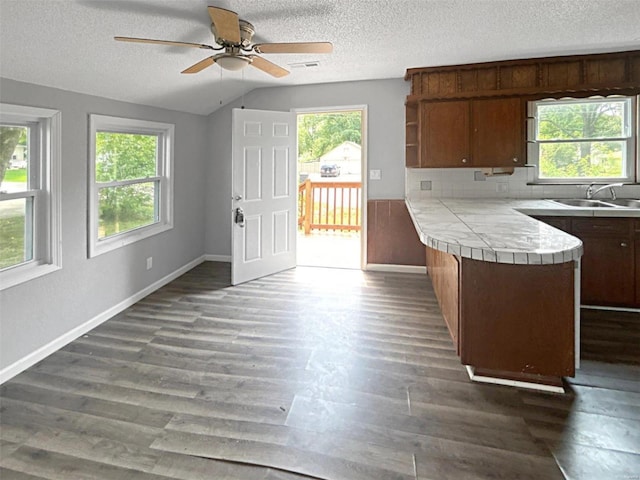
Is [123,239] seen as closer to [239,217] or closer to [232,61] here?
[239,217]

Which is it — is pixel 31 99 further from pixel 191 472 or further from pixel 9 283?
pixel 191 472

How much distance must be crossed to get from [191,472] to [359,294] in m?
2.56

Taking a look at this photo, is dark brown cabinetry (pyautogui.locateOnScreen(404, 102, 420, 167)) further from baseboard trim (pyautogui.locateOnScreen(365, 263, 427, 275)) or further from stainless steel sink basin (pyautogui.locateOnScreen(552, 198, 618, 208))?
stainless steel sink basin (pyautogui.locateOnScreen(552, 198, 618, 208))

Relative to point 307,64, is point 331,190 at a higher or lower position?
lower

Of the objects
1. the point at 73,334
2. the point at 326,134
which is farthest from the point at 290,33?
the point at 326,134

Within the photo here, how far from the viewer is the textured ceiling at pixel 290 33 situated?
2273mm

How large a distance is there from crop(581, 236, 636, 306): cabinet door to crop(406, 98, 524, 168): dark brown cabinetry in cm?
110

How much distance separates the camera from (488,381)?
2.33m

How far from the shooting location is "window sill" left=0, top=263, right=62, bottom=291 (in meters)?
2.44

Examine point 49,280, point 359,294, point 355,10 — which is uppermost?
point 355,10

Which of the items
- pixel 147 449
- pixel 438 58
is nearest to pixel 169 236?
pixel 147 449

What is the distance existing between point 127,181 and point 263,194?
1.42 metres

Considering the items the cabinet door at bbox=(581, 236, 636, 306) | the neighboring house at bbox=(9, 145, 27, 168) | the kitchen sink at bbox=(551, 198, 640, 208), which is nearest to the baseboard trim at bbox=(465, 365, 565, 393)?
the cabinet door at bbox=(581, 236, 636, 306)

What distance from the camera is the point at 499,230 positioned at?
2506 millimetres
